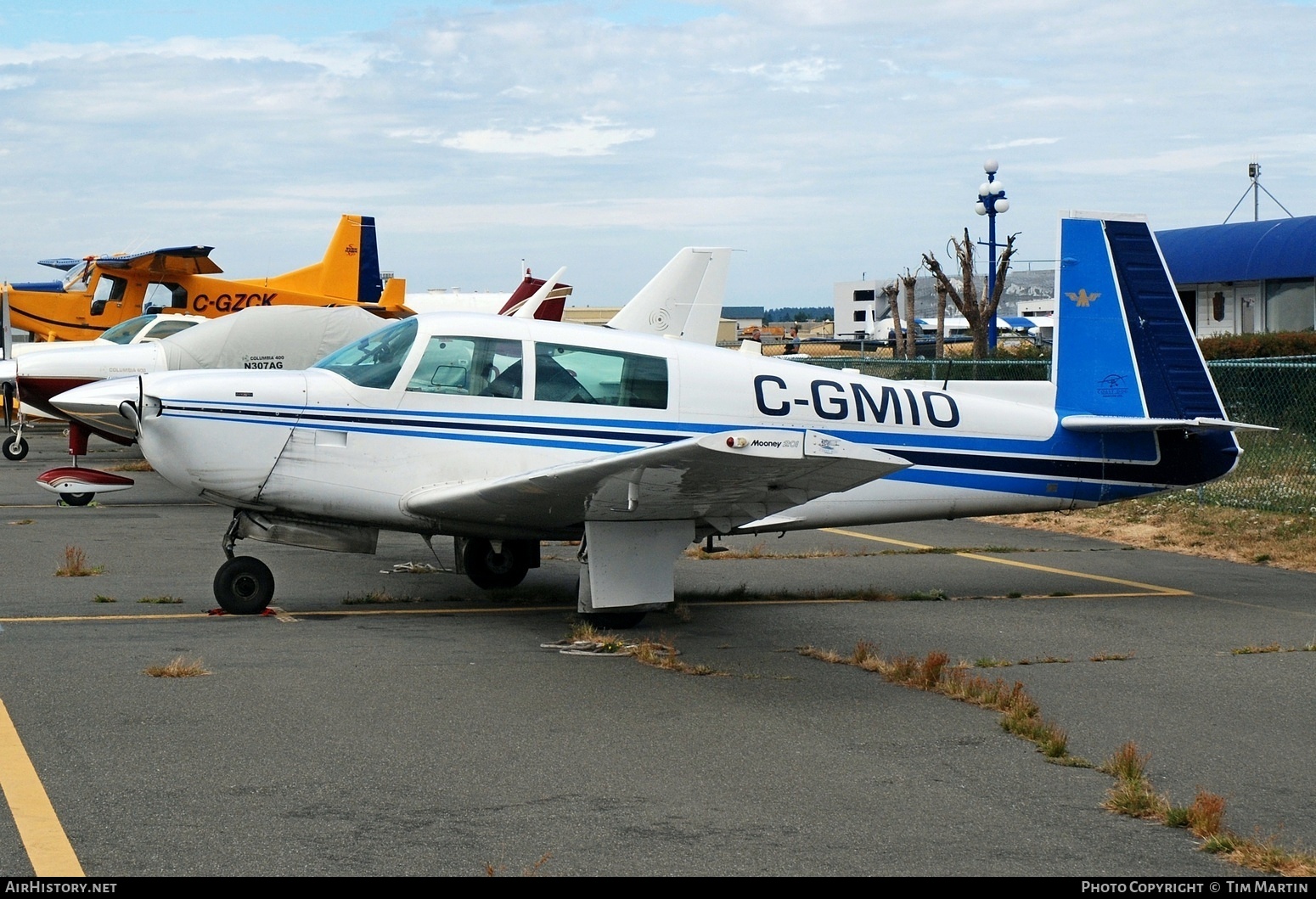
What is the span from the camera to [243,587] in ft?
27.8

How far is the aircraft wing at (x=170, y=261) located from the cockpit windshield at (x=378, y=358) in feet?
54.0

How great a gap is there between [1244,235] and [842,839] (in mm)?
34852

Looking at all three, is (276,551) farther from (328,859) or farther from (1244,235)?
(1244,235)

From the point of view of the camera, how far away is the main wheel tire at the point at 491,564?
980 centimetres

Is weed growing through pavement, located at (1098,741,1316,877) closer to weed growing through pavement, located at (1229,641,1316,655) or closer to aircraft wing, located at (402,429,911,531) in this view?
aircraft wing, located at (402,429,911,531)

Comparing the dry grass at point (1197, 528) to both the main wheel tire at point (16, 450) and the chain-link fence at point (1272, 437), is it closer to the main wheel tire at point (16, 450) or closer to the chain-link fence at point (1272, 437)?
the chain-link fence at point (1272, 437)

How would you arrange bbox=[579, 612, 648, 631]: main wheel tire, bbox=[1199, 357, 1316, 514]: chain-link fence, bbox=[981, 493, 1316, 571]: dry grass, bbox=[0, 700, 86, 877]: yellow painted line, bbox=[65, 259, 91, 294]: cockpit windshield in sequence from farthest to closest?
1. bbox=[65, 259, 91, 294]: cockpit windshield
2. bbox=[1199, 357, 1316, 514]: chain-link fence
3. bbox=[981, 493, 1316, 571]: dry grass
4. bbox=[579, 612, 648, 631]: main wheel tire
5. bbox=[0, 700, 86, 877]: yellow painted line

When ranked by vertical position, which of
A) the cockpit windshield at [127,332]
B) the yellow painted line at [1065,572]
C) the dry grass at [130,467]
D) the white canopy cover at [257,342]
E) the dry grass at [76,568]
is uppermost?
the cockpit windshield at [127,332]

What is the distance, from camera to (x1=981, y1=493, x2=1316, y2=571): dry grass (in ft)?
40.1

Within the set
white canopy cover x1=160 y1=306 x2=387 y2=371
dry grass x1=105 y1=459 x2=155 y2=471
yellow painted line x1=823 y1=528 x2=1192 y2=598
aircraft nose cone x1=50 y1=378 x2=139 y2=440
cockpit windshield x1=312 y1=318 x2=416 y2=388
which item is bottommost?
yellow painted line x1=823 y1=528 x2=1192 y2=598

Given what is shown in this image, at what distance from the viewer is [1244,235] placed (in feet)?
115

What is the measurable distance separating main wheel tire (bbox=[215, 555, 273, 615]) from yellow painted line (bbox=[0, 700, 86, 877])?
2.90 meters

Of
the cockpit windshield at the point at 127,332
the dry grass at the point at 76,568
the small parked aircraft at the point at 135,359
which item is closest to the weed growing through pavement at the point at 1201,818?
the dry grass at the point at 76,568

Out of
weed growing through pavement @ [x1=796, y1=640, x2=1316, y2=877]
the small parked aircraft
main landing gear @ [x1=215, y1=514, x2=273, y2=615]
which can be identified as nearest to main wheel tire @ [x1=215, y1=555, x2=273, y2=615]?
main landing gear @ [x1=215, y1=514, x2=273, y2=615]
